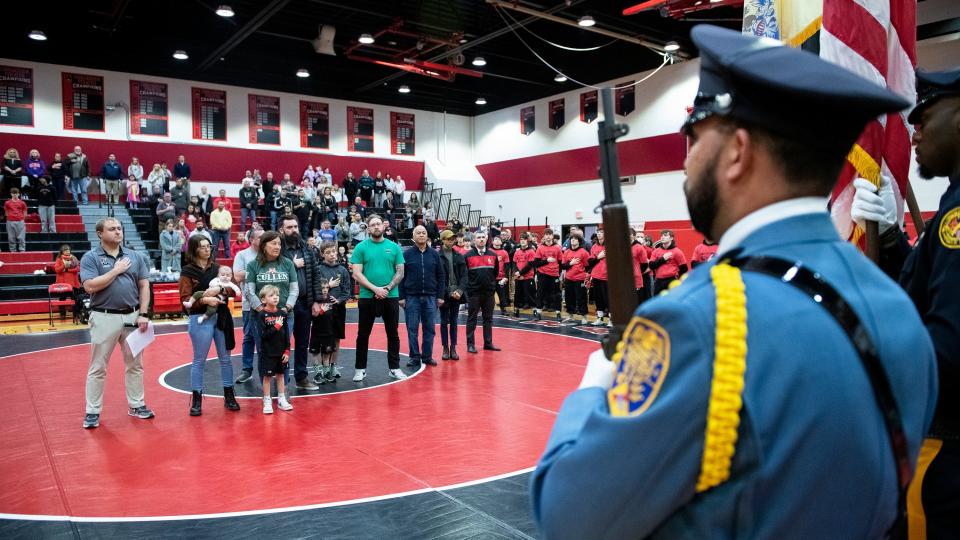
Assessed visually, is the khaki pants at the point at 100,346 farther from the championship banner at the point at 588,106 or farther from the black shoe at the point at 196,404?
the championship banner at the point at 588,106

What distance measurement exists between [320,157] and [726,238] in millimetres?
24826

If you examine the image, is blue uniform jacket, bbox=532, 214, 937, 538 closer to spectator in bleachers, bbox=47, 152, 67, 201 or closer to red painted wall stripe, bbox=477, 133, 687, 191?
red painted wall stripe, bbox=477, 133, 687, 191

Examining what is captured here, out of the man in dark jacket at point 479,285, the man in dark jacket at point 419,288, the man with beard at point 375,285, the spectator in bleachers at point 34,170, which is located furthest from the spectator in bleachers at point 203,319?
the spectator in bleachers at point 34,170

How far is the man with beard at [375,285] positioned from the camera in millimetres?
7520

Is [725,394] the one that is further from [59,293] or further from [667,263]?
[59,293]

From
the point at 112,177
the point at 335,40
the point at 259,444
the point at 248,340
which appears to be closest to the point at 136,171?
the point at 112,177

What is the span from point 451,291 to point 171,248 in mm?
10246

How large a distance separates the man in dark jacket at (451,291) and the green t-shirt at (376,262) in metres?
1.29

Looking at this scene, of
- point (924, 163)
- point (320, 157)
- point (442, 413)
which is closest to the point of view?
point (924, 163)

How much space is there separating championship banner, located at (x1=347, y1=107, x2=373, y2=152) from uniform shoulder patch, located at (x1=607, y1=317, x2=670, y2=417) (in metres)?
25.6

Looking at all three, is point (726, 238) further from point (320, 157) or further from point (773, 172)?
point (320, 157)

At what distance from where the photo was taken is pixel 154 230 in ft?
59.5

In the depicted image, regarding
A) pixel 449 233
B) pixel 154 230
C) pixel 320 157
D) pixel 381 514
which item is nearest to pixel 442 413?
pixel 381 514

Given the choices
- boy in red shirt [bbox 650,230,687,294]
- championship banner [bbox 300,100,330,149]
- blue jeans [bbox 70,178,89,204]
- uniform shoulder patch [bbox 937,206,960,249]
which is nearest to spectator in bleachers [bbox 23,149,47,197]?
blue jeans [bbox 70,178,89,204]
